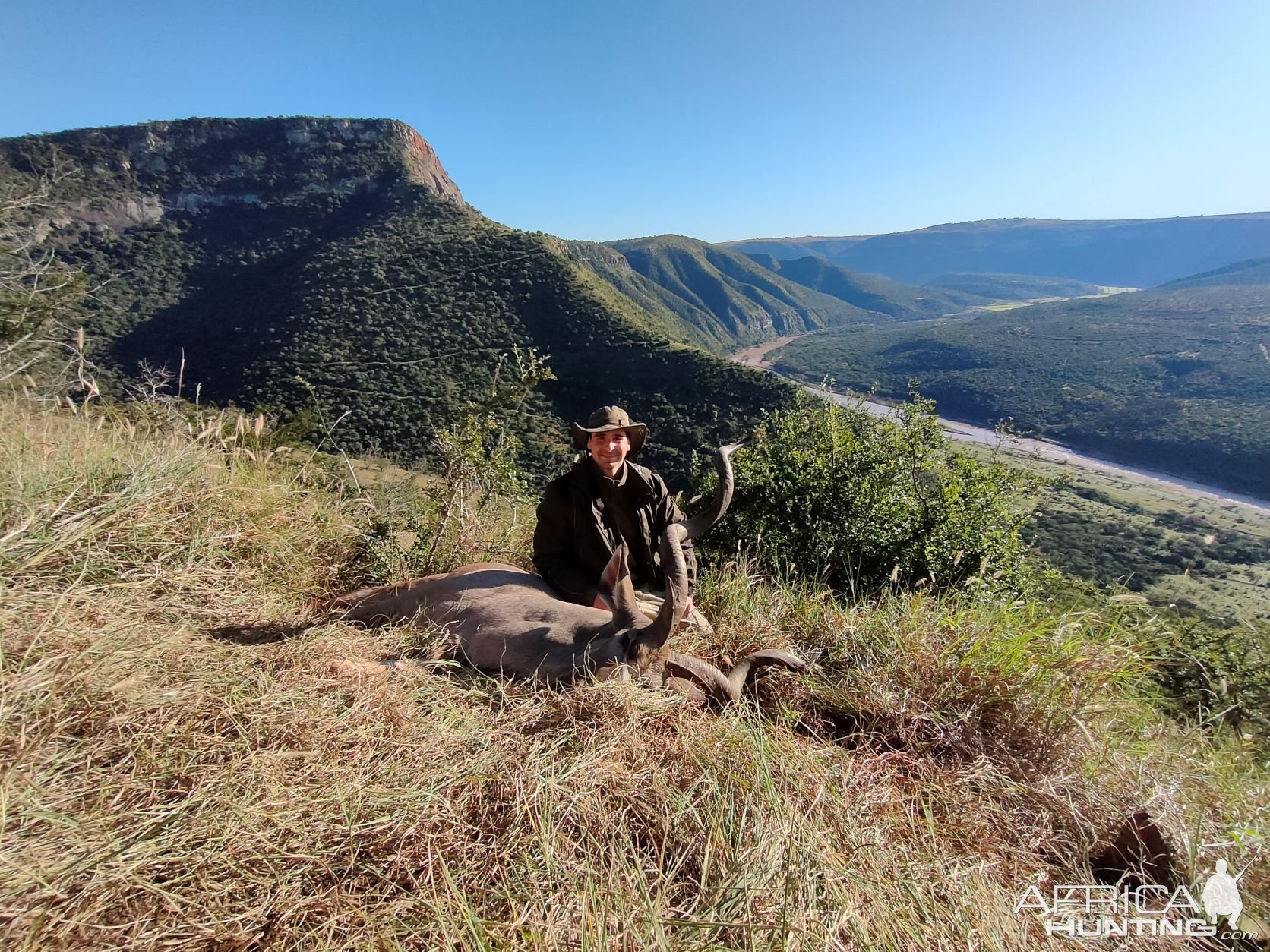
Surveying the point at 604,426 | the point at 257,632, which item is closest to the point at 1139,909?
the point at 604,426

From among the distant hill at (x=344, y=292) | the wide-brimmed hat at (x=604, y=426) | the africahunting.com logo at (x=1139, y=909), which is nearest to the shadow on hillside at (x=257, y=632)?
the wide-brimmed hat at (x=604, y=426)

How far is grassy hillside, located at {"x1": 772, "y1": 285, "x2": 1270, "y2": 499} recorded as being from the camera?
52.2 metres

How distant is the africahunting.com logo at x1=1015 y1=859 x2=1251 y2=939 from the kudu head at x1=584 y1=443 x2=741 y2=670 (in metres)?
1.68

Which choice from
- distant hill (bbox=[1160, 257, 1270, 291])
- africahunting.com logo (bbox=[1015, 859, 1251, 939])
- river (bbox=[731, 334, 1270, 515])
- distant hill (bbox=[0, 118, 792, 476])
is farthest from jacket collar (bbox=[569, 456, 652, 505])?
distant hill (bbox=[1160, 257, 1270, 291])

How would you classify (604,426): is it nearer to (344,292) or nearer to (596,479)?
(596,479)

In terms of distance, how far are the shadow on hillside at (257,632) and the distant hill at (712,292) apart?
10066 centimetres

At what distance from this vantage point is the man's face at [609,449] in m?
3.42

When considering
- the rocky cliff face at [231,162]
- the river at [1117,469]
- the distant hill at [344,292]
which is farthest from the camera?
the rocky cliff face at [231,162]

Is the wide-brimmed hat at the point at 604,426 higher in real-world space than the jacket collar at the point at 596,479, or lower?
higher

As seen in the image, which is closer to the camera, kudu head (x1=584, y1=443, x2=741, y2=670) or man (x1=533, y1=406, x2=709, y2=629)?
kudu head (x1=584, y1=443, x2=741, y2=670)

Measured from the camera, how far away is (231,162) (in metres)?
56.3

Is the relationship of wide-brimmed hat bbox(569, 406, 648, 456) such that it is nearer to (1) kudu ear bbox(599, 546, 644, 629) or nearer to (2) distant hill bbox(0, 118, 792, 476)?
(1) kudu ear bbox(599, 546, 644, 629)

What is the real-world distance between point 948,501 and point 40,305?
1091 centimetres

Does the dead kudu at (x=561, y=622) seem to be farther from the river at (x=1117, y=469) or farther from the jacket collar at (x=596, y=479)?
the river at (x=1117, y=469)
